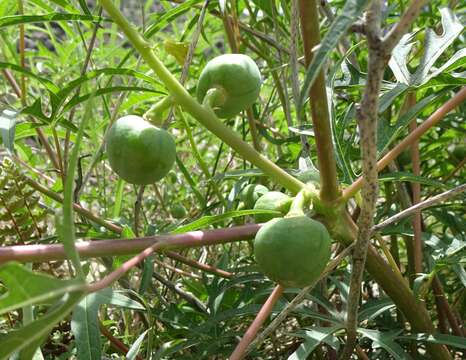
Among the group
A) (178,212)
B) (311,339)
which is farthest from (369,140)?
(178,212)

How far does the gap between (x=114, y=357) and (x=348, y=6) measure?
105cm

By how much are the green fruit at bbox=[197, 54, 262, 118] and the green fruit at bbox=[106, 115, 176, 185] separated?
12cm

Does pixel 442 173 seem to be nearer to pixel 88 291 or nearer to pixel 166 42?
pixel 166 42

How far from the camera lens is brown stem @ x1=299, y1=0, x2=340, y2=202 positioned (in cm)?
81

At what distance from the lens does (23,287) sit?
0.57 metres

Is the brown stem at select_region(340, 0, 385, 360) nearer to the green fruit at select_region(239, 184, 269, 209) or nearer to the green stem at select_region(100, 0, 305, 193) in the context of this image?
the green stem at select_region(100, 0, 305, 193)

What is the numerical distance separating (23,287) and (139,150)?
0.37 metres

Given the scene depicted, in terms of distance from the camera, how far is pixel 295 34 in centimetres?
123

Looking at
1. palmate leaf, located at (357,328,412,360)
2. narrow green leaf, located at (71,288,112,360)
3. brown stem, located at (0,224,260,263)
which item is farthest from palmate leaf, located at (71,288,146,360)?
palmate leaf, located at (357,328,412,360)

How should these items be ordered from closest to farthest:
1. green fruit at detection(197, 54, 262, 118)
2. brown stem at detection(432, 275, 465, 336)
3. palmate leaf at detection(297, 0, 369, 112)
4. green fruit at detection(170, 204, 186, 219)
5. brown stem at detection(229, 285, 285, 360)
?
1. palmate leaf at detection(297, 0, 369, 112)
2. brown stem at detection(229, 285, 285, 360)
3. green fruit at detection(197, 54, 262, 118)
4. brown stem at detection(432, 275, 465, 336)
5. green fruit at detection(170, 204, 186, 219)

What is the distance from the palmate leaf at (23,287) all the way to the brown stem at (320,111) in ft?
1.48

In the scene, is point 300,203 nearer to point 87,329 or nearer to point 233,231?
point 233,231

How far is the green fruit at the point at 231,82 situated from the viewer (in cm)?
97

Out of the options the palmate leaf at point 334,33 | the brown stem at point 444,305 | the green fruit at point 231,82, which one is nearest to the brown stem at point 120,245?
the green fruit at point 231,82
